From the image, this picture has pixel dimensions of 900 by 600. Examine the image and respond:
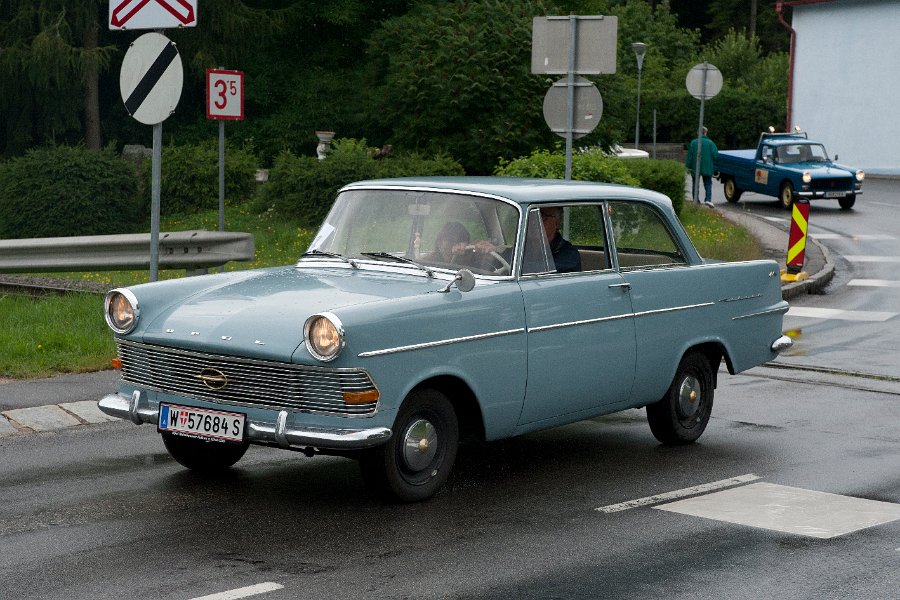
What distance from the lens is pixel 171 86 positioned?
33.9 feet

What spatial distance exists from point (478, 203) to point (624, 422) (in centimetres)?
265

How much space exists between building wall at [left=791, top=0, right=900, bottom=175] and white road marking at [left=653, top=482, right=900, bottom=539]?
43961 millimetres

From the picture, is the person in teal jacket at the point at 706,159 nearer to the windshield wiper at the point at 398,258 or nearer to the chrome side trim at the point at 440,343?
the windshield wiper at the point at 398,258

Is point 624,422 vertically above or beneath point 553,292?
beneath

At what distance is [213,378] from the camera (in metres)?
7.04

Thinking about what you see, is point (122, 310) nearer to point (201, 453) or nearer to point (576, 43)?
point (201, 453)

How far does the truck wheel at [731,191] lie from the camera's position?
1407 inches

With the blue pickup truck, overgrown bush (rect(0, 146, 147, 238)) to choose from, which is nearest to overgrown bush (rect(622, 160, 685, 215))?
the blue pickup truck

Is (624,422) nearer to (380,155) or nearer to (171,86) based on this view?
(171,86)

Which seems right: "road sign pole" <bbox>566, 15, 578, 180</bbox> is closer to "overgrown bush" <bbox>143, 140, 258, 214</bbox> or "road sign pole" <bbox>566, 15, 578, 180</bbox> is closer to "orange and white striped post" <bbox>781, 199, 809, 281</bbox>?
"orange and white striped post" <bbox>781, 199, 809, 281</bbox>

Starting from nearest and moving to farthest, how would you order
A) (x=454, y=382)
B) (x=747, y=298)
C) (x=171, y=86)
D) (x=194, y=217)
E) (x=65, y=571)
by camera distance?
(x=65, y=571)
(x=454, y=382)
(x=747, y=298)
(x=171, y=86)
(x=194, y=217)

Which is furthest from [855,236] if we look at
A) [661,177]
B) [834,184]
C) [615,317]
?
[615,317]

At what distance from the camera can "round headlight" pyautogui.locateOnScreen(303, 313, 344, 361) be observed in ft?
22.0

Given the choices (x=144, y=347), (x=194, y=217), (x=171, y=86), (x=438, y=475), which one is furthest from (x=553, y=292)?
(x=194, y=217)
